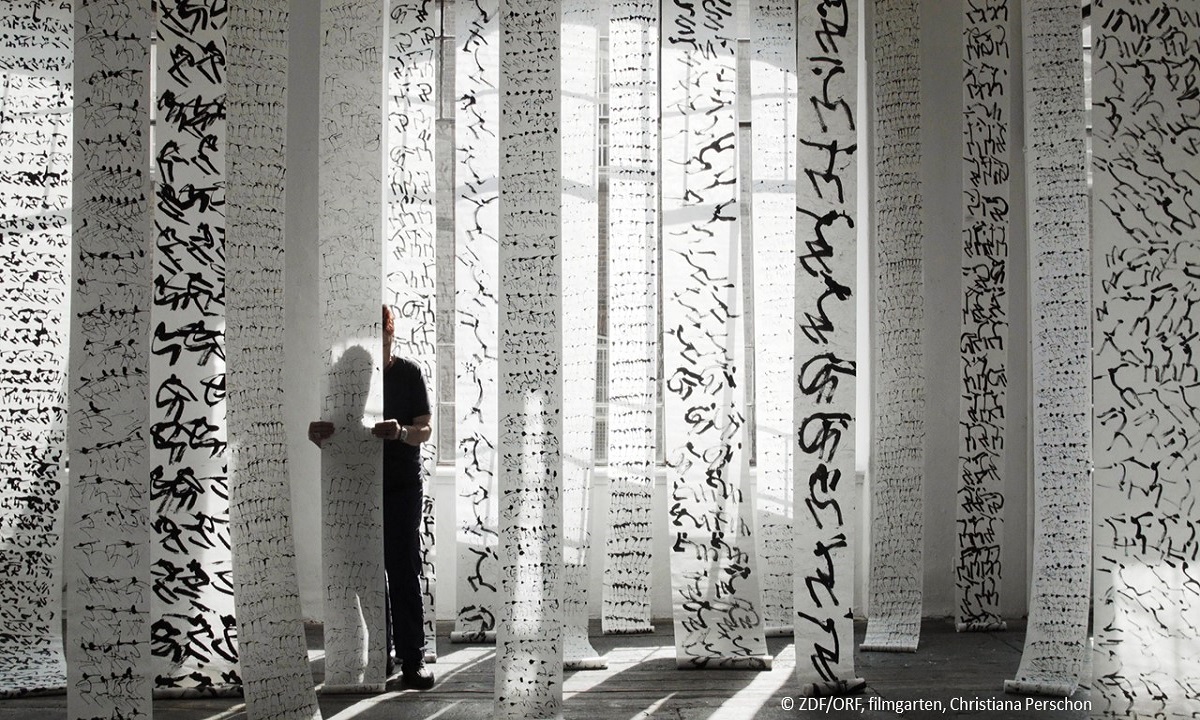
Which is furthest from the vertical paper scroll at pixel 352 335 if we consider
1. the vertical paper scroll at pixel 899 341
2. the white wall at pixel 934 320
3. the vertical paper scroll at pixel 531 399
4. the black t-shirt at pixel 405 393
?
the vertical paper scroll at pixel 899 341

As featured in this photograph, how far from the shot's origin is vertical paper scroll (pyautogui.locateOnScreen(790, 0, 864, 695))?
4.98 meters

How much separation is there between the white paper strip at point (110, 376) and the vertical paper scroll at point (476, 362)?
2810 mm

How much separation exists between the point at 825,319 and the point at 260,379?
2.42 metres

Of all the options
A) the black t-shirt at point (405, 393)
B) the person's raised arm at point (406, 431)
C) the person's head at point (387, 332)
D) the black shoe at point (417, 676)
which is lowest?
the black shoe at point (417, 676)

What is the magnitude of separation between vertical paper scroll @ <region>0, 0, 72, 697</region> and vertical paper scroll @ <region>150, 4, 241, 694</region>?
126 centimetres

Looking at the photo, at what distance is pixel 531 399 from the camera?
4.62 m

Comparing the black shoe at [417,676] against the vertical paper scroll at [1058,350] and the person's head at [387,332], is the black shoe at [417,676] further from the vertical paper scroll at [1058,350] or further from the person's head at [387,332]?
the vertical paper scroll at [1058,350]

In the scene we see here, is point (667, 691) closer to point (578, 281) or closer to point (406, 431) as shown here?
point (406, 431)

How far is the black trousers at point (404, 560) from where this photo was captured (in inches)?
211

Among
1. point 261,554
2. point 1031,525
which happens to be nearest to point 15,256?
point 261,554

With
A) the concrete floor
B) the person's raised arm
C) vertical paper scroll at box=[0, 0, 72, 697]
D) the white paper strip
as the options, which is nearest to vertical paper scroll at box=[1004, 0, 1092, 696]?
the concrete floor

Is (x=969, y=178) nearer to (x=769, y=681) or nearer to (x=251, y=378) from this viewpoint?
(x=769, y=681)

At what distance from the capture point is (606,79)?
26.4 ft

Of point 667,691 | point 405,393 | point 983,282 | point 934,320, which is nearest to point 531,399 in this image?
point 405,393
